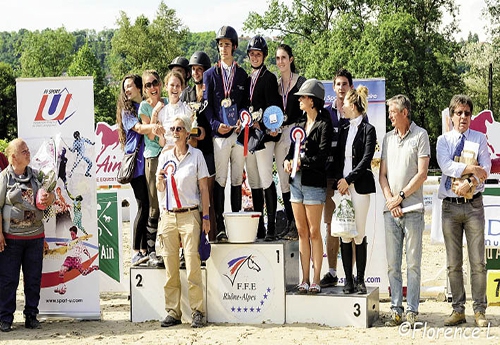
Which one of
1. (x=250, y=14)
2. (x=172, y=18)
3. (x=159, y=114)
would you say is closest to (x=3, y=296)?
(x=159, y=114)

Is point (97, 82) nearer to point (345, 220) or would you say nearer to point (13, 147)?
point (13, 147)

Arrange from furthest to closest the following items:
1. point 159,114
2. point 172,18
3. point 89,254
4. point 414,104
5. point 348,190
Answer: point 172,18, point 414,104, point 89,254, point 159,114, point 348,190

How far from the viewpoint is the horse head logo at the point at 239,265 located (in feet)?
22.9

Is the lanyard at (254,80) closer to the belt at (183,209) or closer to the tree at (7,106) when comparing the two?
the belt at (183,209)

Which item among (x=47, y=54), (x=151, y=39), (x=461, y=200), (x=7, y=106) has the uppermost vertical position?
(x=47, y=54)

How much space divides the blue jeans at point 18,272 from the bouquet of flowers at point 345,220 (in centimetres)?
292

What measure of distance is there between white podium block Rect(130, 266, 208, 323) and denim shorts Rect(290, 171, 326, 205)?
1.26 m

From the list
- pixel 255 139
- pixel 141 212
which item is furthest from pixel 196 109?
pixel 141 212

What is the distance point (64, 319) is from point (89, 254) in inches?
29.1

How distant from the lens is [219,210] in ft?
23.6

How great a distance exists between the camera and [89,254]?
24.3 feet

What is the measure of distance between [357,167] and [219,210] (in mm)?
1537

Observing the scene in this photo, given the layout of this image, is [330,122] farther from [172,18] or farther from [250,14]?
[172,18]

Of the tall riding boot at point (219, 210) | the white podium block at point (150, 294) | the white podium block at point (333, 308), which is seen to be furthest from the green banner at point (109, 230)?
the white podium block at point (333, 308)
